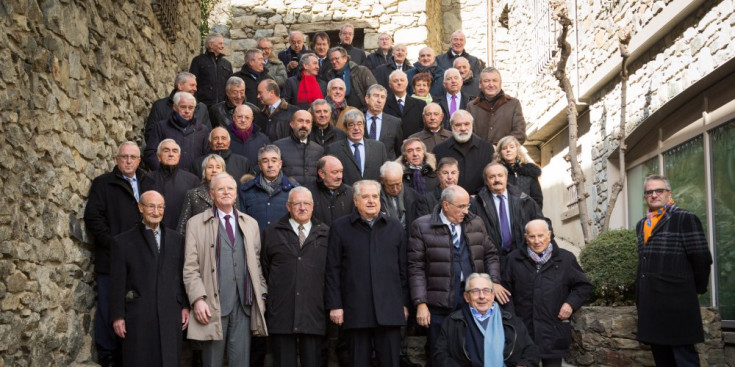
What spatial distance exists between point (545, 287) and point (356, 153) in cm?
242

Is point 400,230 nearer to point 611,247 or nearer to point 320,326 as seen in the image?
point 320,326

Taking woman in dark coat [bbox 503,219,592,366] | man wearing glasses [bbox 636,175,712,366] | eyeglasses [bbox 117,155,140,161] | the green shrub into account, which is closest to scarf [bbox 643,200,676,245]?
man wearing glasses [bbox 636,175,712,366]

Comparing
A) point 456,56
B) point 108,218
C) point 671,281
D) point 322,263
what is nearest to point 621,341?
point 671,281

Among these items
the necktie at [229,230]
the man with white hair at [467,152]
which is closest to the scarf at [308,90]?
the man with white hair at [467,152]

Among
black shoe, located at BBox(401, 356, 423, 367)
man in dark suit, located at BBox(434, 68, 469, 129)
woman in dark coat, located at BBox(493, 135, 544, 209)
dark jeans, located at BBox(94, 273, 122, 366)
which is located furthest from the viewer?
man in dark suit, located at BBox(434, 68, 469, 129)

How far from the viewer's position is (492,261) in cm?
686

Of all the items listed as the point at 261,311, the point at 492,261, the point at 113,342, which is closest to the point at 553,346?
the point at 492,261

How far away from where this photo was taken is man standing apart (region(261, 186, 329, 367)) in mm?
6492

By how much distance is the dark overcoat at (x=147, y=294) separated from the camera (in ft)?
20.7

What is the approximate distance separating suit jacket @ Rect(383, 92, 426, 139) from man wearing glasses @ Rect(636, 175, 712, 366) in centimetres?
337

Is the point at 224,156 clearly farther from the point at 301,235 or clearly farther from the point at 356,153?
the point at 301,235

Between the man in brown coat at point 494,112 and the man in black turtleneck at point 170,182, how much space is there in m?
3.37

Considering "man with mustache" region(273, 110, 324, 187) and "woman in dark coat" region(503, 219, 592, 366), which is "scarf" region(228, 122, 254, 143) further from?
"woman in dark coat" region(503, 219, 592, 366)

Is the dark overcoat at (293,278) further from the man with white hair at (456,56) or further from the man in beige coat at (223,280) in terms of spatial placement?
the man with white hair at (456,56)
